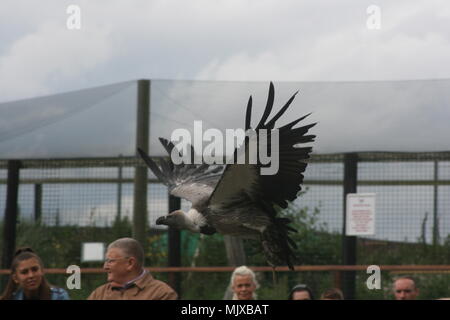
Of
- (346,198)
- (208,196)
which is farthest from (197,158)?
(346,198)

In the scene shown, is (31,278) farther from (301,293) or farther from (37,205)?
(37,205)

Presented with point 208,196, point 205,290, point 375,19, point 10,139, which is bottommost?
point 205,290

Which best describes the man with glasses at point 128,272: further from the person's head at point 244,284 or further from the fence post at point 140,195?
the fence post at point 140,195

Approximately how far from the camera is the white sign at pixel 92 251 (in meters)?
6.50

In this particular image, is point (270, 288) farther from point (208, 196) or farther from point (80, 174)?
point (208, 196)

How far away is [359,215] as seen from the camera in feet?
20.4

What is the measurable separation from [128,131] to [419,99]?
78.6 inches

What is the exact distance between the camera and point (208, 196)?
14.1ft

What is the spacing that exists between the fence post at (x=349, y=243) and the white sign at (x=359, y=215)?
52 millimetres

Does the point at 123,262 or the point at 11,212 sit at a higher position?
the point at 11,212

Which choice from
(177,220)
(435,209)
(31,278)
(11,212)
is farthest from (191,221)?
(11,212)

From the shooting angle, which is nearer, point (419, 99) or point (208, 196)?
point (208, 196)

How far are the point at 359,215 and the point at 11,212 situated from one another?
2.41m

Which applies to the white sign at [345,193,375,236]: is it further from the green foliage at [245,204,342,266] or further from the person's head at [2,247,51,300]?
the person's head at [2,247,51,300]
